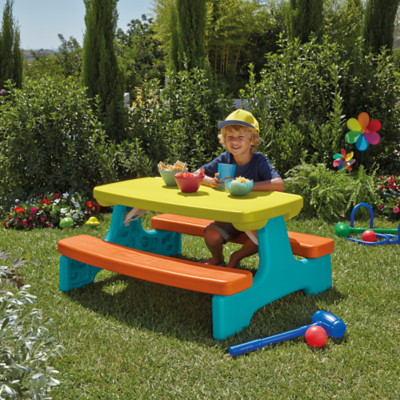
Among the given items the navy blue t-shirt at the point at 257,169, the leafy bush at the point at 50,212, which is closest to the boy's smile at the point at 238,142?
the navy blue t-shirt at the point at 257,169

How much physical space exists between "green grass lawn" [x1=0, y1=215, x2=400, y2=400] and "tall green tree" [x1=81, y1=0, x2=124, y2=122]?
3784 millimetres

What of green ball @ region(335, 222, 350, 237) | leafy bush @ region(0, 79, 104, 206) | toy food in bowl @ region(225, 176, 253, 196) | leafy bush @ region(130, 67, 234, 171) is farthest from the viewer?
leafy bush @ region(130, 67, 234, 171)

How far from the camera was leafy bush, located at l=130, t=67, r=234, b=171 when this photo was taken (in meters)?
6.36

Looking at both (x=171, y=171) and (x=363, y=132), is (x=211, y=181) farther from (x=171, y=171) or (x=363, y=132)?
(x=363, y=132)

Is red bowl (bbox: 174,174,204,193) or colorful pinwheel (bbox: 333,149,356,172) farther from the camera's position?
colorful pinwheel (bbox: 333,149,356,172)

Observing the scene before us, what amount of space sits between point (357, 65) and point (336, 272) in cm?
387

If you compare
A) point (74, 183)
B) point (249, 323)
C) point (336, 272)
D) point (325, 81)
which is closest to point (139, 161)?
point (74, 183)

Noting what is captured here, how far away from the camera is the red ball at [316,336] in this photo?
262 centimetres

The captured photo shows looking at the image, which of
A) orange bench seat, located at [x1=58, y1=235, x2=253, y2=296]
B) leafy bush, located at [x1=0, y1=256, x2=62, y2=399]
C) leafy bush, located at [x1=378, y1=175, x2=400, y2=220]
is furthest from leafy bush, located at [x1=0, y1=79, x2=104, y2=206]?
leafy bush, located at [x1=0, y1=256, x2=62, y2=399]

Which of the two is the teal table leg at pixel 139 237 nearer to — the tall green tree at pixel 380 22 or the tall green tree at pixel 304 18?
the tall green tree at pixel 304 18

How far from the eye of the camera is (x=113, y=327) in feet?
9.62

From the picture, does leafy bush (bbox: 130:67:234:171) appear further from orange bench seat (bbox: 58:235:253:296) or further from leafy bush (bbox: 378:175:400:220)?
orange bench seat (bbox: 58:235:253:296)

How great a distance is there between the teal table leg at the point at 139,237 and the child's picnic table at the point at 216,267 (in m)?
0.01

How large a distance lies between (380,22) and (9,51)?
7.18m
